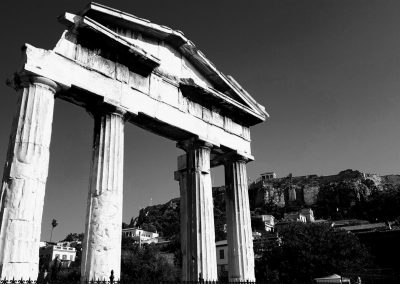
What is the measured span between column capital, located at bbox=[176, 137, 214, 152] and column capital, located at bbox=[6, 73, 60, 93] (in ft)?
20.1

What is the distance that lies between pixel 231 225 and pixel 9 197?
9.69m

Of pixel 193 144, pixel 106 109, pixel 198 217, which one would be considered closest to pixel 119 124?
pixel 106 109

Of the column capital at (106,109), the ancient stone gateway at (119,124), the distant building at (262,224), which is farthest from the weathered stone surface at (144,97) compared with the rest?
the distant building at (262,224)

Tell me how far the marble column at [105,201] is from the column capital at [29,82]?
1.90 metres

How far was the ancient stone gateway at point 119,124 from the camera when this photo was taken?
10.1 meters

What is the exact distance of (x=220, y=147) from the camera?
56.2 feet

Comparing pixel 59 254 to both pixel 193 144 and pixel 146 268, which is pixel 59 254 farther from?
pixel 193 144

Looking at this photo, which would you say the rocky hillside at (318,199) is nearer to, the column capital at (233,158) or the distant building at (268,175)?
the distant building at (268,175)

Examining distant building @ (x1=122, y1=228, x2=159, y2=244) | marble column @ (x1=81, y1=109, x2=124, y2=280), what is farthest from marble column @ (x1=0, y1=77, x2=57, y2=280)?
distant building @ (x1=122, y1=228, x2=159, y2=244)

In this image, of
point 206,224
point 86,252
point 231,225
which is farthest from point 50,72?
point 231,225

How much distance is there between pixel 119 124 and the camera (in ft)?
42.3

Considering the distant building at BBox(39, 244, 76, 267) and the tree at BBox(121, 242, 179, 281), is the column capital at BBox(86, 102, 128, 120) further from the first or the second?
the distant building at BBox(39, 244, 76, 267)

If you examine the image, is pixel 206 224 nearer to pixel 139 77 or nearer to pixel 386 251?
pixel 139 77

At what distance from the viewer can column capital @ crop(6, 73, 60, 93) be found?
11.0m
